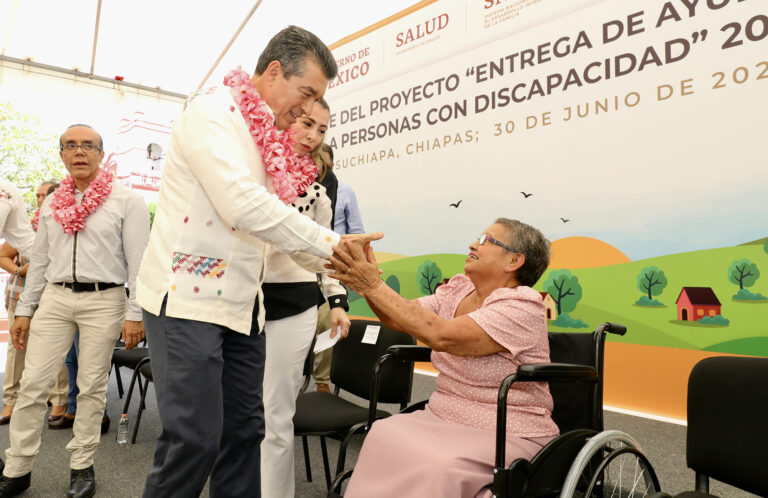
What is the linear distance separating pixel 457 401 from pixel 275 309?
68cm

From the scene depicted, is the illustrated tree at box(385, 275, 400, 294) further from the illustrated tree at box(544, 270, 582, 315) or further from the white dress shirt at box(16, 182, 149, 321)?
the white dress shirt at box(16, 182, 149, 321)

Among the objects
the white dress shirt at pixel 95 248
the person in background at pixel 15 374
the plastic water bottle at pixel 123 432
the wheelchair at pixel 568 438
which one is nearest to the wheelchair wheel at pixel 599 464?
the wheelchair at pixel 568 438

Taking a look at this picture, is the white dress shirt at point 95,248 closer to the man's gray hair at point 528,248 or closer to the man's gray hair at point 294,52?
the man's gray hair at point 294,52

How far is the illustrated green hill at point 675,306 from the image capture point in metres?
2.78

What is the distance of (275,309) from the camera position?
178cm

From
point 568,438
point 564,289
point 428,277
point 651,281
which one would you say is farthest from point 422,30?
point 568,438

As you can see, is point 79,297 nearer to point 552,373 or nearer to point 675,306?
point 552,373

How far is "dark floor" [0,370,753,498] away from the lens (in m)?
2.30

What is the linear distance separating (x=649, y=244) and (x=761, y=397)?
2130mm

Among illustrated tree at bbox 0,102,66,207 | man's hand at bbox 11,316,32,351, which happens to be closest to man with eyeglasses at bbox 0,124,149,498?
man's hand at bbox 11,316,32,351

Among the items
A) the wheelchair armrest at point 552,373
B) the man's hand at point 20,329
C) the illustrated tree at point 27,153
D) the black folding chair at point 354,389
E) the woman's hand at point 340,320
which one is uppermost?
the illustrated tree at point 27,153

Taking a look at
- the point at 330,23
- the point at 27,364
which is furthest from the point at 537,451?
the point at 330,23

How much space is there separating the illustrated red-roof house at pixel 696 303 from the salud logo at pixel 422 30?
2910 millimetres

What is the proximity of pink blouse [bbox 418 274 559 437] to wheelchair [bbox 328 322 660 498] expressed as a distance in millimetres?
99
